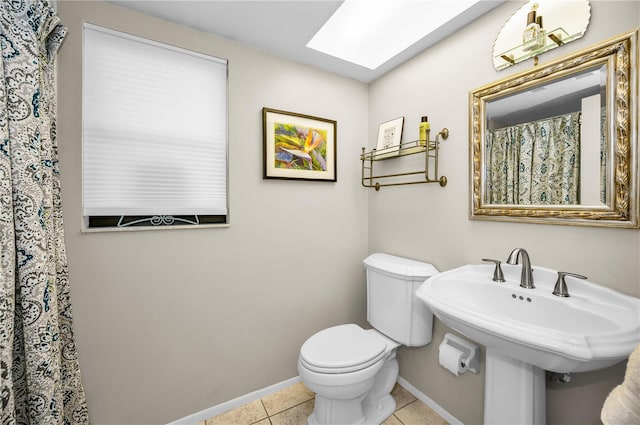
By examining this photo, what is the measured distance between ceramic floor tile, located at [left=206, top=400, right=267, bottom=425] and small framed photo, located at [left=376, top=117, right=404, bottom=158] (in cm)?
182

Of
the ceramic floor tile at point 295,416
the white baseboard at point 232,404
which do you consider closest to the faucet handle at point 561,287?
the ceramic floor tile at point 295,416

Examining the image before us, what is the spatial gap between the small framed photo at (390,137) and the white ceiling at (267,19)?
42cm

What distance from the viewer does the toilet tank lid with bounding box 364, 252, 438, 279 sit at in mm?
1562

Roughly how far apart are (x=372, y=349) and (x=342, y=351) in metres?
0.17

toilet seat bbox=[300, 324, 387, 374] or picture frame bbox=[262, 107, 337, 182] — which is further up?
picture frame bbox=[262, 107, 337, 182]

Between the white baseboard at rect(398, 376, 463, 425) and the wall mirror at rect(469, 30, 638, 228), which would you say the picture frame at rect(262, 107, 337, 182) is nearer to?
the wall mirror at rect(469, 30, 638, 228)

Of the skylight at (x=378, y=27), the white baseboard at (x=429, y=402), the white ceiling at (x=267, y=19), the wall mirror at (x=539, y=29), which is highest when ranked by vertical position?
the skylight at (x=378, y=27)

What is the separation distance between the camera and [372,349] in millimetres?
1499

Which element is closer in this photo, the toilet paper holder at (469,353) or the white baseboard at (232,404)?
the toilet paper holder at (469,353)

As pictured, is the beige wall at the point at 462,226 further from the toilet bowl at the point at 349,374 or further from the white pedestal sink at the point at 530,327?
the toilet bowl at the point at 349,374

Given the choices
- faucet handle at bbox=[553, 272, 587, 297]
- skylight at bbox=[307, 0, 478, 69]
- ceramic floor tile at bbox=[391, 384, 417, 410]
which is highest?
skylight at bbox=[307, 0, 478, 69]

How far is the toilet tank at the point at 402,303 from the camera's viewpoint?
157 centimetres

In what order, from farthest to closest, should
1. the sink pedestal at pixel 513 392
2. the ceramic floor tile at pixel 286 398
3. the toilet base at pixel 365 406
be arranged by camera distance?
1. the ceramic floor tile at pixel 286 398
2. the toilet base at pixel 365 406
3. the sink pedestal at pixel 513 392

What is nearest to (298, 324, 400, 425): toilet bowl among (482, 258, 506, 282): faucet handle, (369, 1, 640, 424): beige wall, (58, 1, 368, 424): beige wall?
(369, 1, 640, 424): beige wall
